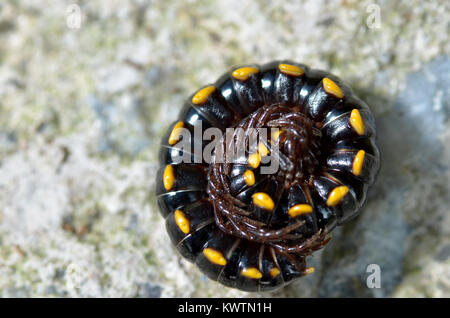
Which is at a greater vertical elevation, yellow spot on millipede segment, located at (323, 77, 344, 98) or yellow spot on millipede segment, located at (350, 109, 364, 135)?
yellow spot on millipede segment, located at (323, 77, 344, 98)

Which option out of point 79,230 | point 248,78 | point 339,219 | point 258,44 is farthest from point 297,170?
point 79,230

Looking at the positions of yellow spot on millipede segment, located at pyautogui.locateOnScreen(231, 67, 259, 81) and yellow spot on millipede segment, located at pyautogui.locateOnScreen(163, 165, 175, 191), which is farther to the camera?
yellow spot on millipede segment, located at pyautogui.locateOnScreen(231, 67, 259, 81)

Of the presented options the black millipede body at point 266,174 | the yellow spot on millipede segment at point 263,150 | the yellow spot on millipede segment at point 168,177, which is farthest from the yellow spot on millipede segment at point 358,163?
the yellow spot on millipede segment at point 168,177

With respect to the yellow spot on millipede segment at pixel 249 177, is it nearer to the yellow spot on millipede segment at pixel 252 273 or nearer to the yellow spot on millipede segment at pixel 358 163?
the yellow spot on millipede segment at pixel 252 273
